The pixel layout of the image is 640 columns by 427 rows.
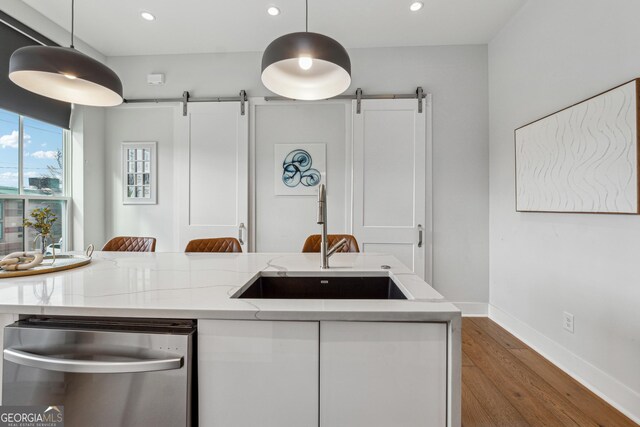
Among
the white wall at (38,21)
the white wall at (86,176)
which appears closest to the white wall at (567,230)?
the white wall at (38,21)

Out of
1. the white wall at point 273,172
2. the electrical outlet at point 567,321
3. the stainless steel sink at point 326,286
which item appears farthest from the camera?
the white wall at point 273,172

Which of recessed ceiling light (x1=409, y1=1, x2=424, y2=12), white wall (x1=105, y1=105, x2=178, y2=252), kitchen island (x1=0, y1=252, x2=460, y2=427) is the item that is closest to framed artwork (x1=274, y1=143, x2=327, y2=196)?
white wall (x1=105, y1=105, x2=178, y2=252)

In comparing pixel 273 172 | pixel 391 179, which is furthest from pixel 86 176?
pixel 391 179

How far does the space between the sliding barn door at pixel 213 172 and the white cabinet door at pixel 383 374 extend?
2584mm

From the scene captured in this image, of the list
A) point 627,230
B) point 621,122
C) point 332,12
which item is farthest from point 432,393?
point 332,12

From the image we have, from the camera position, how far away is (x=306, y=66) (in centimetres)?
137

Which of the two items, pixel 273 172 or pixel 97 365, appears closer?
pixel 97 365

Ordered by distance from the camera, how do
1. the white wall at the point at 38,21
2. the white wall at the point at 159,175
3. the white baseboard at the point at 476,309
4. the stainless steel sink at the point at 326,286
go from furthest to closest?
the white wall at the point at 159,175, the white baseboard at the point at 476,309, the white wall at the point at 38,21, the stainless steel sink at the point at 326,286

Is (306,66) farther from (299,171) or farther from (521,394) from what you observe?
(521,394)

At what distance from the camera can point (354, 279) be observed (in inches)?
53.1

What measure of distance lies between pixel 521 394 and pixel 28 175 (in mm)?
4296

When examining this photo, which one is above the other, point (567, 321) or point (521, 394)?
point (567, 321)

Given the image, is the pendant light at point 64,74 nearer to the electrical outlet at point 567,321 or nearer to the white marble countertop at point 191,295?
the white marble countertop at point 191,295

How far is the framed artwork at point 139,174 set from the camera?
132 inches
